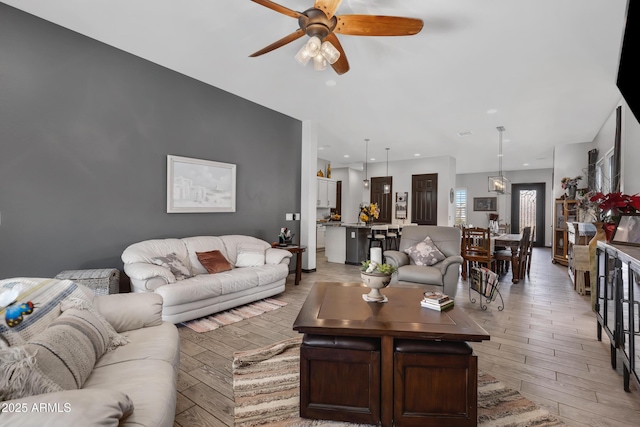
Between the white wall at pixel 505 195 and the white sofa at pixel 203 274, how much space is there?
10.1 m

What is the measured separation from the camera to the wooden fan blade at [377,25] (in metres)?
2.21

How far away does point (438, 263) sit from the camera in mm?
4012

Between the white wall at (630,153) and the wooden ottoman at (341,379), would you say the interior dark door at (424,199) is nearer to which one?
the white wall at (630,153)

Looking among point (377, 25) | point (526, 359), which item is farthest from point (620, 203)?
point (377, 25)

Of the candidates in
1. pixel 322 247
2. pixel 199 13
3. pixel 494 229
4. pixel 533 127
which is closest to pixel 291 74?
pixel 199 13

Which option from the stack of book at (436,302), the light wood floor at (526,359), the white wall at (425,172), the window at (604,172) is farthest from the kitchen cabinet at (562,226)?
the stack of book at (436,302)

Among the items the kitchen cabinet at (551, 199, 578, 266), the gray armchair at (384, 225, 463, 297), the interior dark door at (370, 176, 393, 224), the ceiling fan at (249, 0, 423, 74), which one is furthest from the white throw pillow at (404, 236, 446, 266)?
the interior dark door at (370, 176, 393, 224)

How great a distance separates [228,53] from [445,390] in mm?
3790

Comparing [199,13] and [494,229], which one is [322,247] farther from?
[199,13]

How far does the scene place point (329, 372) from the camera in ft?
5.54

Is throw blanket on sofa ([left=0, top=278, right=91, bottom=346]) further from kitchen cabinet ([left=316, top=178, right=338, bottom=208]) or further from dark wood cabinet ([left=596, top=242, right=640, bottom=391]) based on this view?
kitchen cabinet ([left=316, top=178, right=338, bottom=208])

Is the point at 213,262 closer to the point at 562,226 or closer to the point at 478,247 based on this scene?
the point at 478,247

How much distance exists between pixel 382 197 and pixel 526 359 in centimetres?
750

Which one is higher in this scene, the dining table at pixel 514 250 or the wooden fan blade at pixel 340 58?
the wooden fan blade at pixel 340 58
